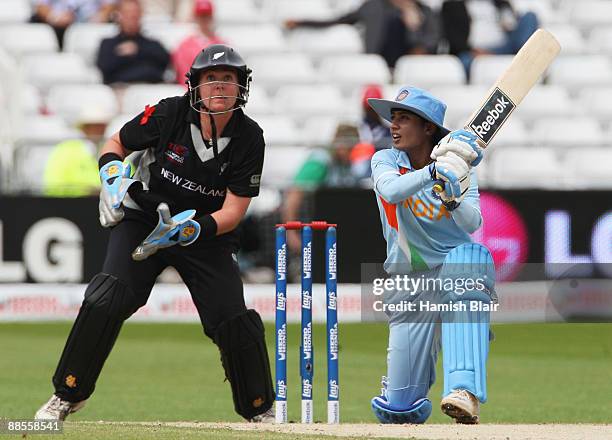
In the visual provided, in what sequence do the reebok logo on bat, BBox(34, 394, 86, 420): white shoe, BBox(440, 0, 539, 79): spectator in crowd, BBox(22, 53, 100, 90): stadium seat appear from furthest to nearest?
1. BBox(440, 0, 539, 79): spectator in crowd
2. BBox(22, 53, 100, 90): stadium seat
3. BBox(34, 394, 86, 420): white shoe
4. the reebok logo on bat

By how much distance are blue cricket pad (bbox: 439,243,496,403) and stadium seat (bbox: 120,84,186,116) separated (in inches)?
355

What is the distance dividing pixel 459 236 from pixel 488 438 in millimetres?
1335

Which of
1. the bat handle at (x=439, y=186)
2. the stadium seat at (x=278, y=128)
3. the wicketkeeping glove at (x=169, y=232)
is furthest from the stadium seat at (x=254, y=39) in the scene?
the bat handle at (x=439, y=186)

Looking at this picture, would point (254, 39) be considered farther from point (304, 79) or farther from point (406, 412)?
point (406, 412)

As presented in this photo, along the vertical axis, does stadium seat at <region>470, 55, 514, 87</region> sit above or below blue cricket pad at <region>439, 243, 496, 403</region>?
above

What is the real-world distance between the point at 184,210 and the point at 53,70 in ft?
31.5

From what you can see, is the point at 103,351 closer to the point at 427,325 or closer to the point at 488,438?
the point at 427,325

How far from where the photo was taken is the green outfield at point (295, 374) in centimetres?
980

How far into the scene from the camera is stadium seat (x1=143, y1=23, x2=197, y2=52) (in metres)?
18.1

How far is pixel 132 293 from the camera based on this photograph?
8.15 metres

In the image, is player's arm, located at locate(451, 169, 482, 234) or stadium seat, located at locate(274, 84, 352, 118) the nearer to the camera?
player's arm, located at locate(451, 169, 482, 234)

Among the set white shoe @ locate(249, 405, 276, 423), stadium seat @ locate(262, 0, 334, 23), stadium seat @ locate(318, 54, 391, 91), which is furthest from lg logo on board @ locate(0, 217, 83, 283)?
white shoe @ locate(249, 405, 276, 423)

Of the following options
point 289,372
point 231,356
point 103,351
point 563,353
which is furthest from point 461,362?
point 563,353

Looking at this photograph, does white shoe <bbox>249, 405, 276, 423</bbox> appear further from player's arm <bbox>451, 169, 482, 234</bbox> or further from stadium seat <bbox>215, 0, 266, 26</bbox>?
stadium seat <bbox>215, 0, 266, 26</bbox>
